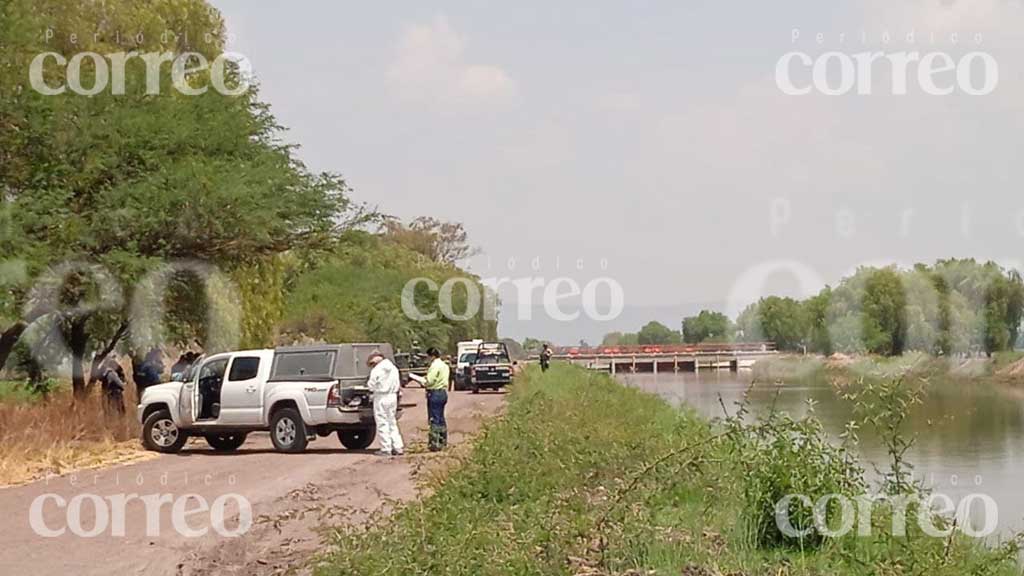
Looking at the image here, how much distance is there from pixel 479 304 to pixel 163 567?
7895 cm

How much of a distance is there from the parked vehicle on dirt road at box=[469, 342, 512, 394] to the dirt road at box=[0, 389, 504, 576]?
29.7 m

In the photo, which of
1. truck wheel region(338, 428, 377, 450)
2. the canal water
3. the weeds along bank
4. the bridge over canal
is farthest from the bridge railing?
the weeds along bank

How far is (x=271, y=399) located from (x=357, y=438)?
2.17m

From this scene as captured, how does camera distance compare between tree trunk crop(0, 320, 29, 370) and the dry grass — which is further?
tree trunk crop(0, 320, 29, 370)

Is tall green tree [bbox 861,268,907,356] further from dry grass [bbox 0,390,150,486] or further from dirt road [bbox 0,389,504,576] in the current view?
dirt road [bbox 0,389,504,576]

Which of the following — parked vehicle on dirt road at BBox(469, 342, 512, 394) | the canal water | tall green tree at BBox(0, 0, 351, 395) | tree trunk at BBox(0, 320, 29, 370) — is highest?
tall green tree at BBox(0, 0, 351, 395)

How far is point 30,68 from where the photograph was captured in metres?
24.0

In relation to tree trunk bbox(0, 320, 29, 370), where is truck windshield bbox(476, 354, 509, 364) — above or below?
below

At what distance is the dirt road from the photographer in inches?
→ 477

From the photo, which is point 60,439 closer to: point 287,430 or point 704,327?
point 287,430

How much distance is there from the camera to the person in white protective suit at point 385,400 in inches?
851

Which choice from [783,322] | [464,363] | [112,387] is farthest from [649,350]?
[112,387]

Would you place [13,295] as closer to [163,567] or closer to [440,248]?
[163,567]

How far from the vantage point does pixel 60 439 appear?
22.5 meters
